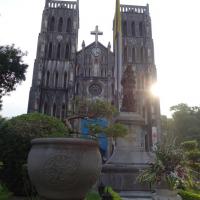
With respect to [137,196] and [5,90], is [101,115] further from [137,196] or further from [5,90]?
[5,90]

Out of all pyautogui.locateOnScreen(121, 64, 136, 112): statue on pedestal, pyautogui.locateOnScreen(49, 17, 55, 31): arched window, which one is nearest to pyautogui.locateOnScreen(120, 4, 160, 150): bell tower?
pyautogui.locateOnScreen(49, 17, 55, 31): arched window

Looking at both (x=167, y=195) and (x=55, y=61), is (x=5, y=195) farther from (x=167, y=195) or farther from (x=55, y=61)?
(x=55, y=61)

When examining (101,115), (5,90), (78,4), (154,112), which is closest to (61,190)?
(101,115)

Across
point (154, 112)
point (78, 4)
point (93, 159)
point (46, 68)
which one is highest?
point (78, 4)

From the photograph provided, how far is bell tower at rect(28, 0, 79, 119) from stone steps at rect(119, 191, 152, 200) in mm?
22350

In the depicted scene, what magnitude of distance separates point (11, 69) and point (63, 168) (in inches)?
737

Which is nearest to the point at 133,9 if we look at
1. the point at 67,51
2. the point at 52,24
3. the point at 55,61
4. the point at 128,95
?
the point at 52,24

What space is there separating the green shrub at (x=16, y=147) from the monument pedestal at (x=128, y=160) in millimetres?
2172

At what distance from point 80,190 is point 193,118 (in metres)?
39.1

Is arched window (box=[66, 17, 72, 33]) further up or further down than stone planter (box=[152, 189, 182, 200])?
further up

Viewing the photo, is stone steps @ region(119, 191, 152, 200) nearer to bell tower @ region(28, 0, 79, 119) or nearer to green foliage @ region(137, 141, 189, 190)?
green foliage @ region(137, 141, 189, 190)

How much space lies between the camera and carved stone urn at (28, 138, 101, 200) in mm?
4707

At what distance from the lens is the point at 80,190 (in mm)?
4887

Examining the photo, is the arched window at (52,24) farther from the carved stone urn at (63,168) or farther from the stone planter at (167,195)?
the carved stone urn at (63,168)
